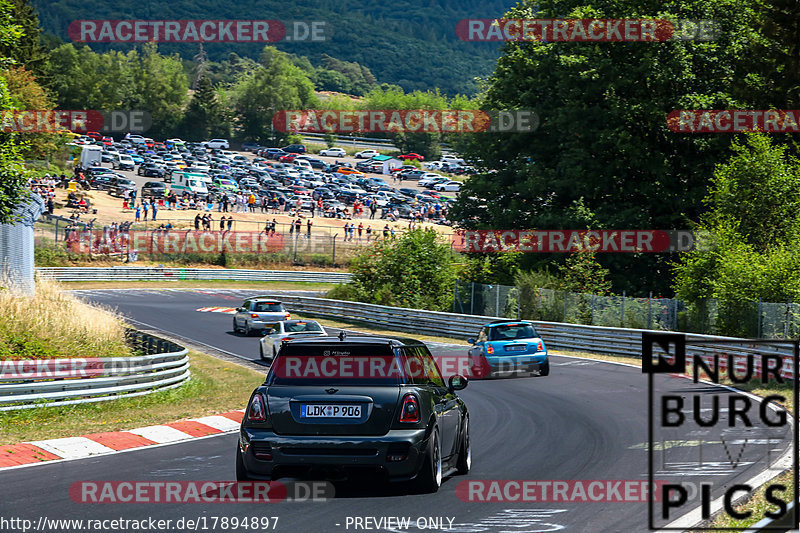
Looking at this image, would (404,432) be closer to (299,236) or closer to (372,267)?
(372,267)

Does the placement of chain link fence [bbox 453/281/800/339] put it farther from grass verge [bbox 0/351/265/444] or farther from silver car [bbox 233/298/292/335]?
grass verge [bbox 0/351/265/444]

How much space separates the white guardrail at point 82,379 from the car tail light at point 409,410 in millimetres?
9328

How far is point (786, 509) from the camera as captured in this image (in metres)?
8.13

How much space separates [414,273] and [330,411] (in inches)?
1430

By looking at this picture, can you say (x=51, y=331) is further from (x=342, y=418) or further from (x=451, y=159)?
(x=451, y=159)

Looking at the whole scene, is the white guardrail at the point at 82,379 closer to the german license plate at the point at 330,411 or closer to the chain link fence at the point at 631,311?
the german license plate at the point at 330,411

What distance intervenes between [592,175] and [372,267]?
11.4 metres

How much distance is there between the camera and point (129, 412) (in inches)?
708

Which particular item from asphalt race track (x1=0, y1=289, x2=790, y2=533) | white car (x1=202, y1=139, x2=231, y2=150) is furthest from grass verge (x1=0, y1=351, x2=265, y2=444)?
white car (x1=202, y1=139, x2=231, y2=150)

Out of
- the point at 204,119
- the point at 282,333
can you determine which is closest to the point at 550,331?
the point at 282,333

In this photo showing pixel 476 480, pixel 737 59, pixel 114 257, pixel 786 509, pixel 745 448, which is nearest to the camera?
pixel 786 509

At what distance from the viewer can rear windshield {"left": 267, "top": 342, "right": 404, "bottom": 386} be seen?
9516 mm

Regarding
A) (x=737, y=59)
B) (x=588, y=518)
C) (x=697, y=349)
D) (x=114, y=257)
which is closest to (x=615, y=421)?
(x=588, y=518)

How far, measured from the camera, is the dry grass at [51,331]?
1956 cm
